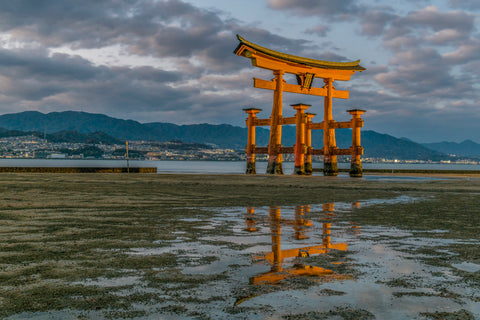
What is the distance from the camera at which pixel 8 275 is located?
14.1 ft

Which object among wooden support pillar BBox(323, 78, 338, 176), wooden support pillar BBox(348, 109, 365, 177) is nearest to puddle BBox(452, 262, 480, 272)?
wooden support pillar BBox(348, 109, 365, 177)

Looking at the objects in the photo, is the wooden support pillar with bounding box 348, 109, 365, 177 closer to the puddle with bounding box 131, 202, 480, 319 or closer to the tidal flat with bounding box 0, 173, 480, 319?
the tidal flat with bounding box 0, 173, 480, 319

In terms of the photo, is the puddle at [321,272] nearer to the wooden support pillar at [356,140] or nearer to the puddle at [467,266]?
the puddle at [467,266]

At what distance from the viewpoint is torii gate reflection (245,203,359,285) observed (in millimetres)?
4312

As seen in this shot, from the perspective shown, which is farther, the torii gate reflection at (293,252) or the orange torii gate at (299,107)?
the orange torii gate at (299,107)

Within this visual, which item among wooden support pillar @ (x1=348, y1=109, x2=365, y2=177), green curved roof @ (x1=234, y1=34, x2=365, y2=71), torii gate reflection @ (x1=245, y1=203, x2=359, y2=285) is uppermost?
green curved roof @ (x1=234, y1=34, x2=365, y2=71)

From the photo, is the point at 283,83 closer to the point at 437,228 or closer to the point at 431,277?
the point at 437,228

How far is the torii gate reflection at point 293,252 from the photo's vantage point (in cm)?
431

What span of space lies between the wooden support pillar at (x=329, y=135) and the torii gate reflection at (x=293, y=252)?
31880 mm

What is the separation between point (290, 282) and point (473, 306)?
1.64m

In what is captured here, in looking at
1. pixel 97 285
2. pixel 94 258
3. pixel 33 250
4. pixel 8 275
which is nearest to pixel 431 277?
pixel 97 285

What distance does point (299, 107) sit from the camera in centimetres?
3878

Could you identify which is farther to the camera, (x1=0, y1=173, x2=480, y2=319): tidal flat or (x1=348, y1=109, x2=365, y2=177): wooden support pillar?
(x1=348, y1=109, x2=365, y2=177): wooden support pillar

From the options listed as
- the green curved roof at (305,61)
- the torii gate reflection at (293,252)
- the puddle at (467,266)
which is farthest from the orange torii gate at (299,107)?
the puddle at (467,266)
